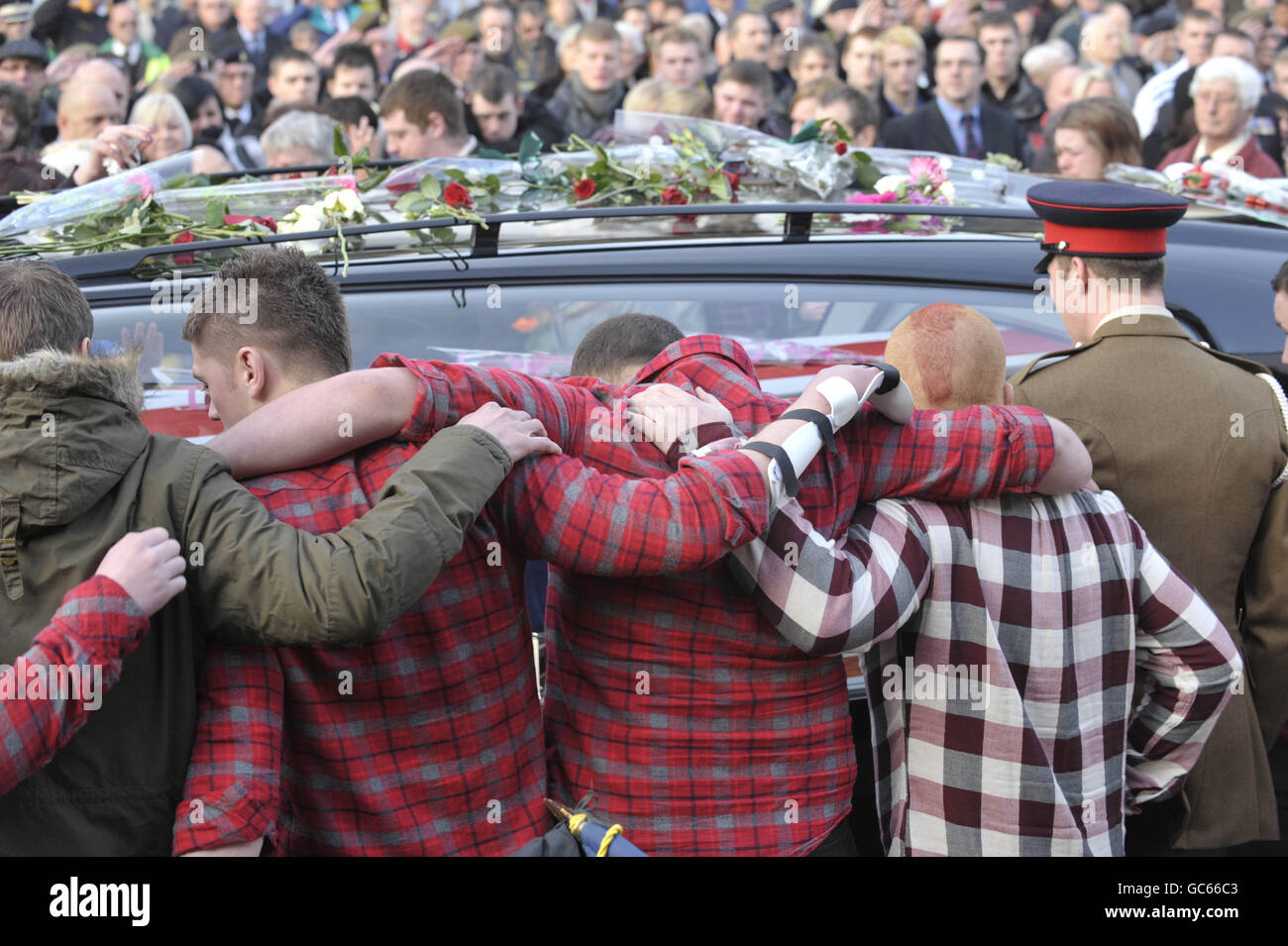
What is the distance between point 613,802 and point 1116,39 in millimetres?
9022

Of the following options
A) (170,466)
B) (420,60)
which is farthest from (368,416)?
(420,60)

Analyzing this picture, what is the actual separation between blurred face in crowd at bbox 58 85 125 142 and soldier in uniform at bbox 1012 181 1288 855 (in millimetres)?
4661

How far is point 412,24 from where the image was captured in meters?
9.54

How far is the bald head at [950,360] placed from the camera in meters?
2.46

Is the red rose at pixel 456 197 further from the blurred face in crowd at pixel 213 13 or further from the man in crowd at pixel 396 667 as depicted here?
the blurred face in crowd at pixel 213 13

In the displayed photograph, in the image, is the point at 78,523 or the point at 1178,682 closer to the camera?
the point at 78,523

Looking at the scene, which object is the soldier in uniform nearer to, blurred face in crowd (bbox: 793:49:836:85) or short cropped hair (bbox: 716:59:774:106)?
short cropped hair (bbox: 716:59:774:106)

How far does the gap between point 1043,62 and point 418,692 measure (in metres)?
7.98

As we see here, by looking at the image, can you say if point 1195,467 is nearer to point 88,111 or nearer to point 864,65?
point 88,111

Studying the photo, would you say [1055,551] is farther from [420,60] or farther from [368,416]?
[420,60]

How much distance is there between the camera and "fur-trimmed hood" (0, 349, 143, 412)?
6.07ft

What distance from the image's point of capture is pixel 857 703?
2932 mm

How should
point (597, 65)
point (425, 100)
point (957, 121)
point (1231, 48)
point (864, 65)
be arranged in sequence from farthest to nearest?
point (1231, 48) < point (864, 65) < point (597, 65) < point (957, 121) < point (425, 100)

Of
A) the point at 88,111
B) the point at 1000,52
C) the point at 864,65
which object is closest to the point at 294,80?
the point at 88,111
